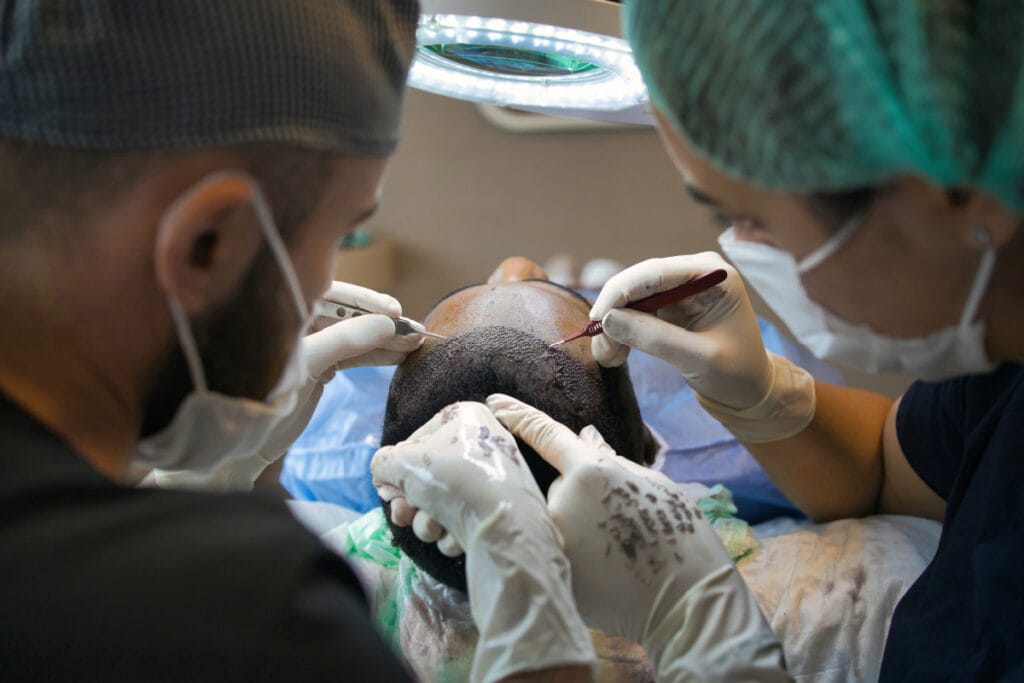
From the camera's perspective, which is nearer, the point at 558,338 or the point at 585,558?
the point at 585,558

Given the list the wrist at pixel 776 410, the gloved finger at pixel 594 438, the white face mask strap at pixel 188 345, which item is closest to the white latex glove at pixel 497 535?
the gloved finger at pixel 594 438

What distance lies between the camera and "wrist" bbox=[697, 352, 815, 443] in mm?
1281

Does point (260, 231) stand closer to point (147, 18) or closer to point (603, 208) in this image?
point (147, 18)

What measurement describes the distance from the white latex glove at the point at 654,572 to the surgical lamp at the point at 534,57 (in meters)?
0.55

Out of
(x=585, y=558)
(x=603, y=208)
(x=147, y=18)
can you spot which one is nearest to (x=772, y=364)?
(x=585, y=558)

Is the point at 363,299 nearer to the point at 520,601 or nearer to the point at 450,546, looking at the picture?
the point at 450,546

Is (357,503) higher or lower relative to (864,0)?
lower

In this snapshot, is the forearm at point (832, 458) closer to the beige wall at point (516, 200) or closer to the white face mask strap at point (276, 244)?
the white face mask strap at point (276, 244)

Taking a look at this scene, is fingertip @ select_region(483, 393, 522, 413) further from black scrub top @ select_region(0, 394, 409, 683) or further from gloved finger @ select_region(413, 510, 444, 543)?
black scrub top @ select_region(0, 394, 409, 683)

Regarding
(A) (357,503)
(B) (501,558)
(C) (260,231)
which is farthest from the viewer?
(A) (357,503)

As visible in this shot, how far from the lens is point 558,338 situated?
3.88 feet

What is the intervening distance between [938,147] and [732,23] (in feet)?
0.61

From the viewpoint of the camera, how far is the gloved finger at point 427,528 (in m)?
1.00

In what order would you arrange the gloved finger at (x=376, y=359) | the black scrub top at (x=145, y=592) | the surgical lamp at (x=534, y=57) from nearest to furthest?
the black scrub top at (x=145, y=592)
the surgical lamp at (x=534, y=57)
the gloved finger at (x=376, y=359)
